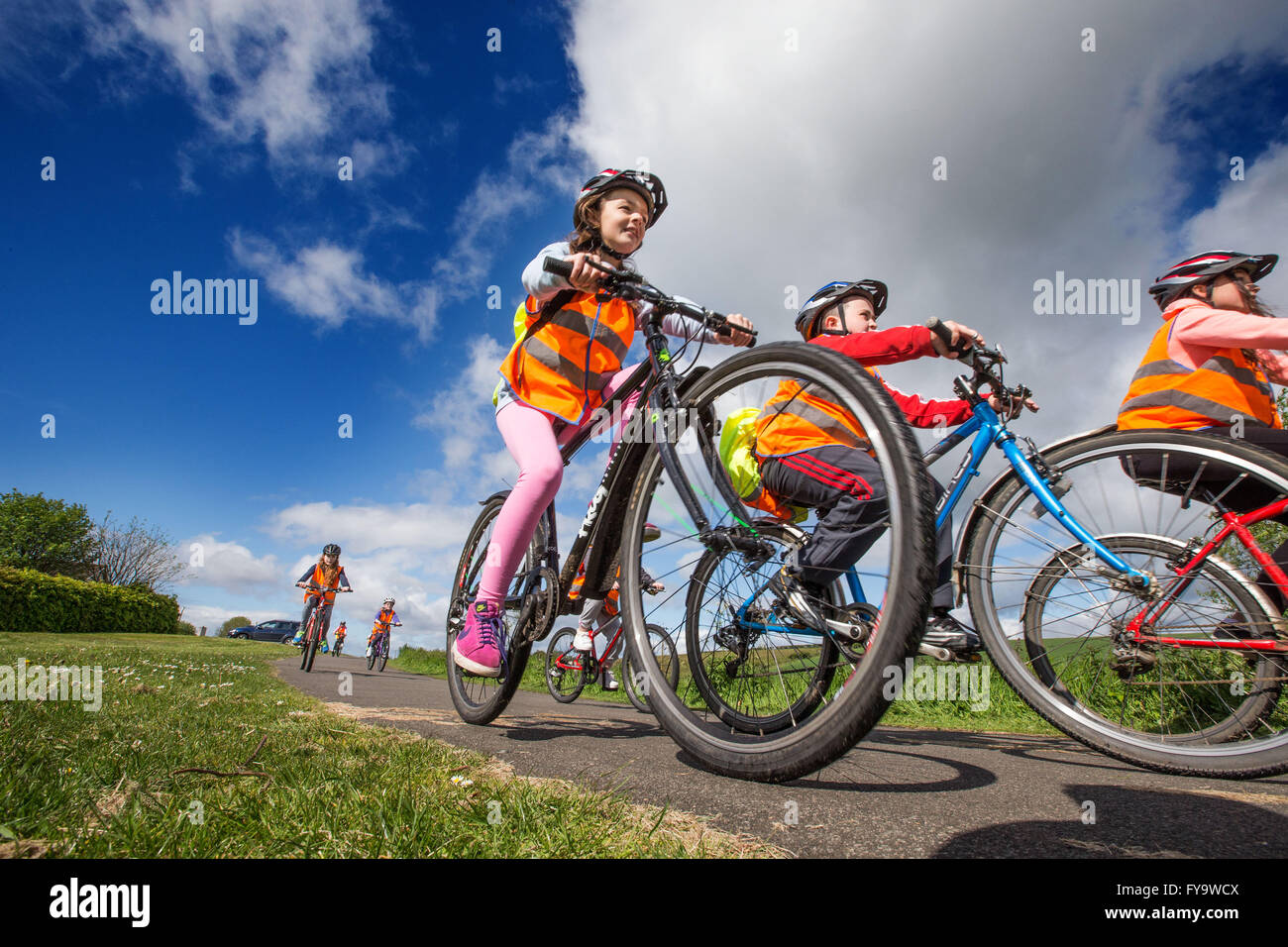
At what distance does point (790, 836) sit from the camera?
124cm

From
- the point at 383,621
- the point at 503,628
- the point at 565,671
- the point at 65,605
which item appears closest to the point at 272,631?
the point at 65,605

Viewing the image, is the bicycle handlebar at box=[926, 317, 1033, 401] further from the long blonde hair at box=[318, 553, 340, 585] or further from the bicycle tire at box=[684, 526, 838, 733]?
the long blonde hair at box=[318, 553, 340, 585]

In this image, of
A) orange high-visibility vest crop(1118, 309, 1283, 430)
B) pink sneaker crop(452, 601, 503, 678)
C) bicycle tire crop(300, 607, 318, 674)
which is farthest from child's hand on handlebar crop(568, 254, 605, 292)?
bicycle tire crop(300, 607, 318, 674)

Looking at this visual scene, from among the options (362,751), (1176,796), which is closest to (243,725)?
(362,751)

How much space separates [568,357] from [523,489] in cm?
66

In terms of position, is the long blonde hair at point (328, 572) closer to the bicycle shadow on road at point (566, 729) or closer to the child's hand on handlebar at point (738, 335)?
the bicycle shadow on road at point (566, 729)

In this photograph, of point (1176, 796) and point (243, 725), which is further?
point (243, 725)

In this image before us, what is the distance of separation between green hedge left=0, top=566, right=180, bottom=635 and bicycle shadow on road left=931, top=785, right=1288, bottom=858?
1437 inches
